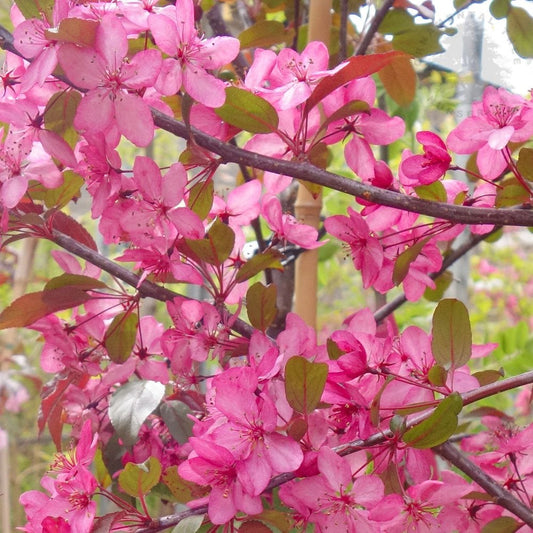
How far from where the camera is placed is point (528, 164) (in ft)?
1.71

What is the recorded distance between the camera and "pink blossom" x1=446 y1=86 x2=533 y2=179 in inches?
21.2

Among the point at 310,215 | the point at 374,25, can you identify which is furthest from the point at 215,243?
the point at 374,25

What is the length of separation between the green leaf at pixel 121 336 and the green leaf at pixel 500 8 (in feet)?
1.78

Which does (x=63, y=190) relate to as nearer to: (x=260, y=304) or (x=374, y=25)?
(x=260, y=304)

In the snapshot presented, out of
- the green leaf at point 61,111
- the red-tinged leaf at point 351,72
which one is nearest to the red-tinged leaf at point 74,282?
the green leaf at point 61,111

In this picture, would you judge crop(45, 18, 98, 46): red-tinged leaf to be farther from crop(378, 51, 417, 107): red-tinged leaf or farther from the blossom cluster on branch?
crop(378, 51, 417, 107): red-tinged leaf

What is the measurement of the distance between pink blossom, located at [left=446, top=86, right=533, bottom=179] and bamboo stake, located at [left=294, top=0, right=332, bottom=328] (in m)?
0.23

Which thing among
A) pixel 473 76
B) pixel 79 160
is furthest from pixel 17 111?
pixel 473 76

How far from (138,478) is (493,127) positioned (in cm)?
36

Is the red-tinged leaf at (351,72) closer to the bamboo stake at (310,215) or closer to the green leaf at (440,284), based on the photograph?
the bamboo stake at (310,215)

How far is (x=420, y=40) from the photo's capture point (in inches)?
32.1

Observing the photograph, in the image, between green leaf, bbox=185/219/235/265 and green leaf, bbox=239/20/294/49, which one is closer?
green leaf, bbox=185/219/235/265

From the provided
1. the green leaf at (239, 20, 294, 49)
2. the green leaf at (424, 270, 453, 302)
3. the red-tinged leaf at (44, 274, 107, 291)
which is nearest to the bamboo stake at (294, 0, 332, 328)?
the green leaf at (239, 20, 294, 49)

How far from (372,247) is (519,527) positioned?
0.24m
